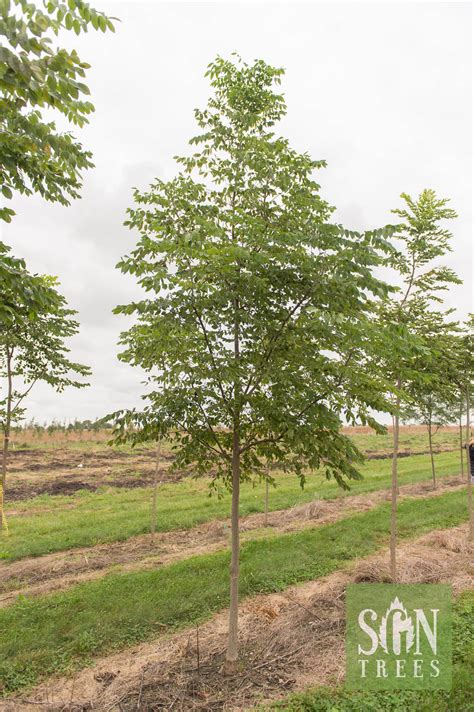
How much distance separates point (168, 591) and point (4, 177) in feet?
26.4

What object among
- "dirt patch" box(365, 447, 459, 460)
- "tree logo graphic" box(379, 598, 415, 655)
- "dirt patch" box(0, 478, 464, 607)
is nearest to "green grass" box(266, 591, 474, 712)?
"tree logo graphic" box(379, 598, 415, 655)

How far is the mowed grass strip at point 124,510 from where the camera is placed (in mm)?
13219

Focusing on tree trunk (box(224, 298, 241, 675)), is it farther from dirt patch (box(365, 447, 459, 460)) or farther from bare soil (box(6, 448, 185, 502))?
dirt patch (box(365, 447, 459, 460))

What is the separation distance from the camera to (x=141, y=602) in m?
8.38

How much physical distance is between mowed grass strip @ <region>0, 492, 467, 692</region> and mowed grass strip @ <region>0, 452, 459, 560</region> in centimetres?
199

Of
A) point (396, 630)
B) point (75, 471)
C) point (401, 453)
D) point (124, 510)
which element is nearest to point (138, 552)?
point (124, 510)

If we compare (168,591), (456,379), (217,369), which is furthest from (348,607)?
(456,379)

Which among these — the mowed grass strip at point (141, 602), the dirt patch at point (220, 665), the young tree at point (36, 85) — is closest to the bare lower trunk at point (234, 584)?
the dirt patch at point (220, 665)

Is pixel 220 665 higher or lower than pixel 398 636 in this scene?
lower

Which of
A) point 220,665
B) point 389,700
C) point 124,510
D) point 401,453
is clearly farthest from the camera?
point 401,453

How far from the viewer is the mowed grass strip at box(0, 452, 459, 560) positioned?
43.4 feet

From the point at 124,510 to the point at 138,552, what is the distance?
20.7ft

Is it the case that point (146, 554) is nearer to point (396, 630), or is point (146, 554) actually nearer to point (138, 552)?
point (138, 552)

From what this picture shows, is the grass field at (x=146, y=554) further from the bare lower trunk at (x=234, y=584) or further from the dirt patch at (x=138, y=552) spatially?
the bare lower trunk at (x=234, y=584)
